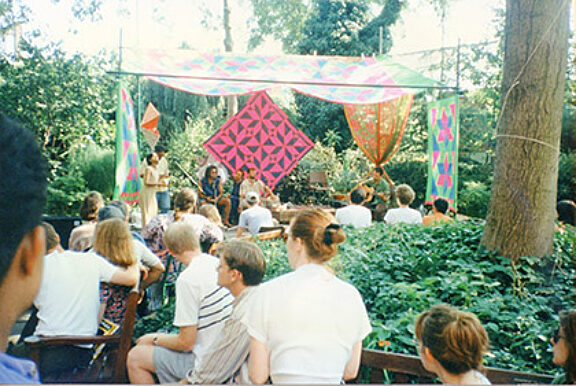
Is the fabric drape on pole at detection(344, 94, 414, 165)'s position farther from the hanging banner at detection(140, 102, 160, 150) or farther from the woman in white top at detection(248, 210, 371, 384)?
the woman in white top at detection(248, 210, 371, 384)

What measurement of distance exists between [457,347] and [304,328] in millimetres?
538

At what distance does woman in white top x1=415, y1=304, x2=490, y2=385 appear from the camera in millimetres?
1748

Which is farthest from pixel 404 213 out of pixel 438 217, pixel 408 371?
pixel 408 371

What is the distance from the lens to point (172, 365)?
2.60 metres

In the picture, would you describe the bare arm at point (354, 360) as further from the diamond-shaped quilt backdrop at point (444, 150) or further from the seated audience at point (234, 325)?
the diamond-shaped quilt backdrop at point (444, 150)

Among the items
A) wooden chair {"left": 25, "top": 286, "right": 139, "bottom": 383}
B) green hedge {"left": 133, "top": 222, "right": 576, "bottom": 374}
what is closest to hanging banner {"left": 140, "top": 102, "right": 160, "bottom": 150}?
green hedge {"left": 133, "top": 222, "right": 576, "bottom": 374}

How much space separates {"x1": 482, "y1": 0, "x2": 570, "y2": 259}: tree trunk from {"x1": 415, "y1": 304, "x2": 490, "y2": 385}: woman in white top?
2.05m

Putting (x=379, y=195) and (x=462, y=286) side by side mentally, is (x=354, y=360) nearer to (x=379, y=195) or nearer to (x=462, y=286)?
(x=462, y=286)

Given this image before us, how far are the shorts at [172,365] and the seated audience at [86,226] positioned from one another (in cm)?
164

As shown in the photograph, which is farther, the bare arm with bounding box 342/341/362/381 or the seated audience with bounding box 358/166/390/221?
the seated audience with bounding box 358/166/390/221

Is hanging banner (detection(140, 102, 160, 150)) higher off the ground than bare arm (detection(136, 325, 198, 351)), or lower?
higher

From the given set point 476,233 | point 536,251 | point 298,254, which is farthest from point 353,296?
point 476,233

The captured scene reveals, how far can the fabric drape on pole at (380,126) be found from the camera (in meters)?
8.90

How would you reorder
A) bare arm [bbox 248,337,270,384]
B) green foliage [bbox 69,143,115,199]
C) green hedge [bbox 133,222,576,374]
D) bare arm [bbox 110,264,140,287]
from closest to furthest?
Result: bare arm [bbox 248,337,270,384], green hedge [bbox 133,222,576,374], bare arm [bbox 110,264,140,287], green foliage [bbox 69,143,115,199]
